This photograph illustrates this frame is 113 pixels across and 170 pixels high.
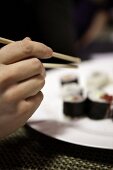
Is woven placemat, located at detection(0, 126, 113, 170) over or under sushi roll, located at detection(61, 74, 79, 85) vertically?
under

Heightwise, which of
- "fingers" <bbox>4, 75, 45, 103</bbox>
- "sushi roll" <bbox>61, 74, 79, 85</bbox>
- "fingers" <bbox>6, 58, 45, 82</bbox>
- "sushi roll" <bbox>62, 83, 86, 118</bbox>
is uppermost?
"fingers" <bbox>6, 58, 45, 82</bbox>

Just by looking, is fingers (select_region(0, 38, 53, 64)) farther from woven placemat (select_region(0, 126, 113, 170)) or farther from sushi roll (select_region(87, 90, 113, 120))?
sushi roll (select_region(87, 90, 113, 120))

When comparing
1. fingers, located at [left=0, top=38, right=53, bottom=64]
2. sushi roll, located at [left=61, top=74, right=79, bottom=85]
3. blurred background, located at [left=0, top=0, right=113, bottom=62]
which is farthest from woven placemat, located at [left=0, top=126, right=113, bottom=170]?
blurred background, located at [left=0, top=0, right=113, bottom=62]

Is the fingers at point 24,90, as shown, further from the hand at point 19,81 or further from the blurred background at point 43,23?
the blurred background at point 43,23

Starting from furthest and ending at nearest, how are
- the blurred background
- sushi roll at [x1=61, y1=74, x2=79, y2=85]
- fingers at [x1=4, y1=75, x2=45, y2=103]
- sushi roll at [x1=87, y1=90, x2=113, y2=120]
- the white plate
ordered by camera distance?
1. the blurred background
2. sushi roll at [x1=61, y1=74, x2=79, y2=85]
3. sushi roll at [x1=87, y1=90, x2=113, y2=120]
4. the white plate
5. fingers at [x1=4, y1=75, x2=45, y2=103]

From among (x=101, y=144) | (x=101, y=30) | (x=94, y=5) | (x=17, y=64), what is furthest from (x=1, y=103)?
(x=101, y=30)

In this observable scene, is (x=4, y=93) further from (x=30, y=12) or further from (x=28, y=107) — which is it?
(x=30, y=12)

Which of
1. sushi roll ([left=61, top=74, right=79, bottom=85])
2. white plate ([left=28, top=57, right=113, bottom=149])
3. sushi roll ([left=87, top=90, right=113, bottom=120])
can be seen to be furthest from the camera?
sushi roll ([left=61, top=74, right=79, bottom=85])

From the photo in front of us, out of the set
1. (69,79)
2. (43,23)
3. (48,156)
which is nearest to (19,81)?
(48,156)

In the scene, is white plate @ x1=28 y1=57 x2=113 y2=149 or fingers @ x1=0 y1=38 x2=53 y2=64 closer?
fingers @ x1=0 y1=38 x2=53 y2=64
